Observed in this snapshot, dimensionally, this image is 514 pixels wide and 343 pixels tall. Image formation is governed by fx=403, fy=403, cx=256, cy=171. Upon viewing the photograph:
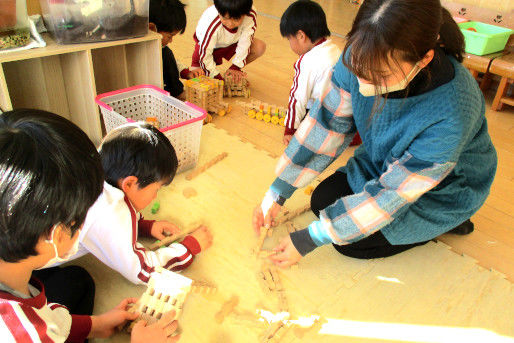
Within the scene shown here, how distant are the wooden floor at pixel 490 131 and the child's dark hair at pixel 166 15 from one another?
0.47 m

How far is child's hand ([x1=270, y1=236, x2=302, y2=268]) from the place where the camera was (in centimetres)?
107

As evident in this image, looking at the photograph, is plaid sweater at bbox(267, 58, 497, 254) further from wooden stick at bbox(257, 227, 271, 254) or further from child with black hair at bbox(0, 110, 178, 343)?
child with black hair at bbox(0, 110, 178, 343)

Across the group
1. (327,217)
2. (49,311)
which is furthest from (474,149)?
(49,311)

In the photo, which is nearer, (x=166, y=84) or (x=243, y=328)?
(x=243, y=328)

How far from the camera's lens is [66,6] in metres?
1.38

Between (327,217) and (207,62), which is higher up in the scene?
(327,217)

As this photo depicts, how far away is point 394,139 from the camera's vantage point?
100 centimetres

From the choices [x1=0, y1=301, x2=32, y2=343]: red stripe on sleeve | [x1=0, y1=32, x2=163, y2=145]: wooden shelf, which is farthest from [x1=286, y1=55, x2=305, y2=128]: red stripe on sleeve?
[x1=0, y1=301, x2=32, y2=343]: red stripe on sleeve

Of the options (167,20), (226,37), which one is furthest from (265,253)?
(226,37)

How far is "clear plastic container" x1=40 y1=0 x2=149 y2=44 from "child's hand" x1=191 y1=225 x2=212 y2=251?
83 centimetres

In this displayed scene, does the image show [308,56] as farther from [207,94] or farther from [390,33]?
[390,33]

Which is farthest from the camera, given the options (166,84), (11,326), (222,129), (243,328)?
(166,84)

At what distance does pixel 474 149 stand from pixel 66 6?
1.37 metres

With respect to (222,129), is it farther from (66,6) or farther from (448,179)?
(448,179)
